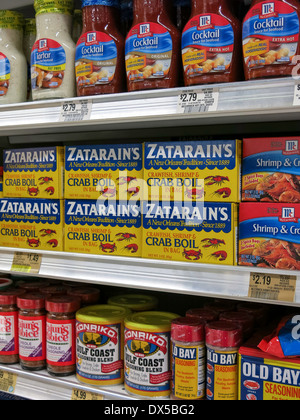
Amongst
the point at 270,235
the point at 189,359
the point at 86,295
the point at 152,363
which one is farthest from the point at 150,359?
the point at 270,235

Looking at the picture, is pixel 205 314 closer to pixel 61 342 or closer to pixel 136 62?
pixel 61 342

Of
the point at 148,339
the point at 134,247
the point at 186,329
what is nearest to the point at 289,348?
the point at 186,329

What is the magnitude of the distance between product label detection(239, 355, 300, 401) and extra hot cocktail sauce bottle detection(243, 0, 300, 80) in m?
0.66

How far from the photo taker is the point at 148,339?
45.7 inches

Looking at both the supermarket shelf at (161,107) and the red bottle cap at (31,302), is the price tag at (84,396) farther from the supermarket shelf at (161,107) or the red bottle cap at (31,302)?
the supermarket shelf at (161,107)

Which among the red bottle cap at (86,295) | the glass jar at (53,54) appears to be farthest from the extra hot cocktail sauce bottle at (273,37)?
the red bottle cap at (86,295)

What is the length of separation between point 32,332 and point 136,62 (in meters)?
0.85

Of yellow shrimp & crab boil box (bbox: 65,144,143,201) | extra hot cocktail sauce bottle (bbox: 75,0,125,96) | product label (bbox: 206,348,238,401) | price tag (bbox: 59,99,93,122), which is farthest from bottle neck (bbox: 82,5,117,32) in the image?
product label (bbox: 206,348,238,401)

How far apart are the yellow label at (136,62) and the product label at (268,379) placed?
0.76 m

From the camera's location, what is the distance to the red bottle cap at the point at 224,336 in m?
1.07

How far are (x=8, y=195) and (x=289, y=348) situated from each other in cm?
95

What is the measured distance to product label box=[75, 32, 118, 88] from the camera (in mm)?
1170

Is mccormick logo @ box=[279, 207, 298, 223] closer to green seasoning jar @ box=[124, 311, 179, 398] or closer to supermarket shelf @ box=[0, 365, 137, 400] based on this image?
green seasoning jar @ box=[124, 311, 179, 398]
